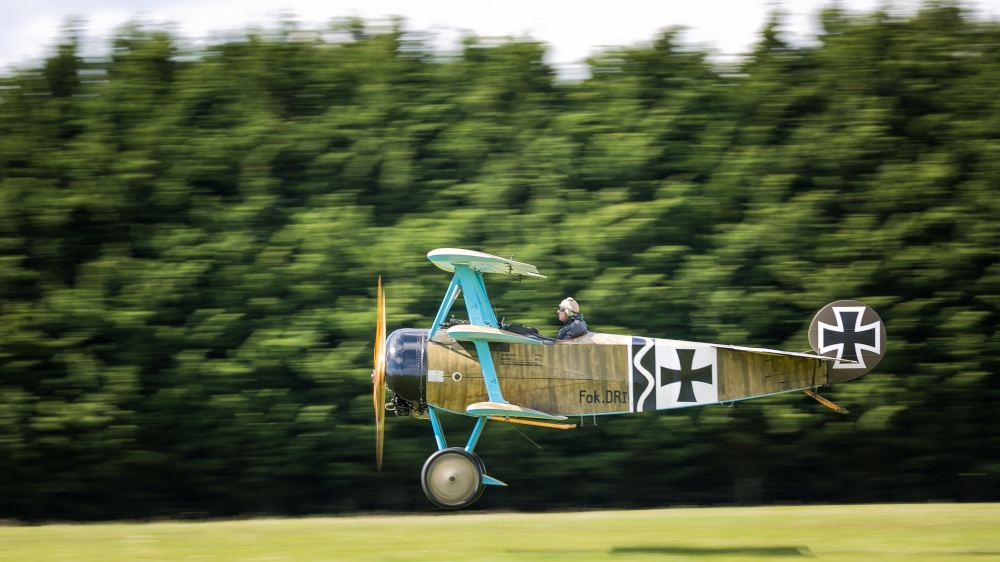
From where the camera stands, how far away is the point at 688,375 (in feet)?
34.5

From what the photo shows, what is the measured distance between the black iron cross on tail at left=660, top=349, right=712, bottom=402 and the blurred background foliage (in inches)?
118

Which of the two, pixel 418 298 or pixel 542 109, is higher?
pixel 542 109

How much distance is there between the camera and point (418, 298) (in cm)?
1348

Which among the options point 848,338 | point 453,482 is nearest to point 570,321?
point 453,482

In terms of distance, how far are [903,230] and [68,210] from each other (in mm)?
11730

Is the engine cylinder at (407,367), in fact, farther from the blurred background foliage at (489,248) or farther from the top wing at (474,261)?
the blurred background foliage at (489,248)

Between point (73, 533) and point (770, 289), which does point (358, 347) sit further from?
point (770, 289)

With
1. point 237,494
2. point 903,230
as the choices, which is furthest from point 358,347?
point 903,230

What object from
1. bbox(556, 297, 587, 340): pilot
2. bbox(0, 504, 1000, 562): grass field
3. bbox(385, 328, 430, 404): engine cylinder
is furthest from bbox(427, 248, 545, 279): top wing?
bbox(0, 504, 1000, 562): grass field

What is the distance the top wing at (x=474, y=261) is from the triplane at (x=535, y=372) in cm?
3

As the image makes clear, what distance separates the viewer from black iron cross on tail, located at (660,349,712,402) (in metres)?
10.5

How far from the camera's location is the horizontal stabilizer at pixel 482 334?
10.1 meters

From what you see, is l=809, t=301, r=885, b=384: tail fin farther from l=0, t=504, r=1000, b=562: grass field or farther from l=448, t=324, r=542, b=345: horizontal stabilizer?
l=448, t=324, r=542, b=345: horizontal stabilizer

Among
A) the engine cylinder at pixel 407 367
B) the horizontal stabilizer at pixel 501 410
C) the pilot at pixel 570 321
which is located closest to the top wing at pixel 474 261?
the pilot at pixel 570 321
